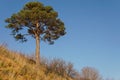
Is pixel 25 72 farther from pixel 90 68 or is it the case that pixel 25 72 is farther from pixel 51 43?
pixel 90 68

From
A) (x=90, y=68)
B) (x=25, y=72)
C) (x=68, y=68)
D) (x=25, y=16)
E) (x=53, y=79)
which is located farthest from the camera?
(x=90, y=68)

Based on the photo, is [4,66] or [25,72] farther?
[25,72]

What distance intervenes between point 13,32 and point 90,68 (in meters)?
33.0

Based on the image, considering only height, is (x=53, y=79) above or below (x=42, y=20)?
below

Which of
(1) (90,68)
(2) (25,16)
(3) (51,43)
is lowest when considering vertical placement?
(3) (51,43)

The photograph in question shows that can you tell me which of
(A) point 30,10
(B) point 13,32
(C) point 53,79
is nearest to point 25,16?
(A) point 30,10

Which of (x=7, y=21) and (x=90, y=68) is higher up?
(x=90, y=68)

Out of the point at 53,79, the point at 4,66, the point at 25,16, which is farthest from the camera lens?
the point at 25,16

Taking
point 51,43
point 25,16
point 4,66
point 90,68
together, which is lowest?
point 4,66

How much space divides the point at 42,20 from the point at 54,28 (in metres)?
1.91

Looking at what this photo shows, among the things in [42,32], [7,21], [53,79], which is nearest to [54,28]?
[42,32]

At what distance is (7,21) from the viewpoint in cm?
3173

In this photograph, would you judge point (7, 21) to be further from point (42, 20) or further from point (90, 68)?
point (90, 68)

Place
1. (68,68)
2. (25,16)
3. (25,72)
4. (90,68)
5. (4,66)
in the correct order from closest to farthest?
1. (4,66)
2. (25,72)
3. (25,16)
4. (68,68)
5. (90,68)
